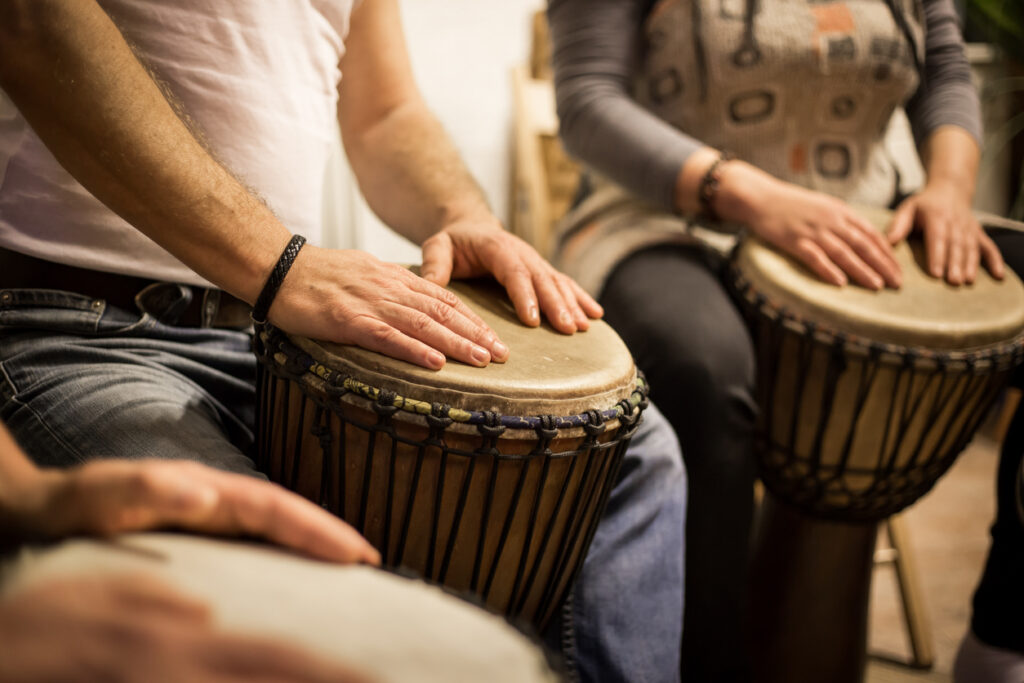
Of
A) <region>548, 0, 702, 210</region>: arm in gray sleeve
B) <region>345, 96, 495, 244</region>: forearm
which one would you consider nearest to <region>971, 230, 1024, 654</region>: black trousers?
<region>548, 0, 702, 210</region>: arm in gray sleeve

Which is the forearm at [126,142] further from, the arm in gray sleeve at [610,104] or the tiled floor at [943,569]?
the tiled floor at [943,569]

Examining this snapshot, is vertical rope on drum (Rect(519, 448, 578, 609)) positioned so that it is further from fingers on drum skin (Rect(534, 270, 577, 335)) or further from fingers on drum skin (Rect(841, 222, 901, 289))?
fingers on drum skin (Rect(841, 222, 901, 289))

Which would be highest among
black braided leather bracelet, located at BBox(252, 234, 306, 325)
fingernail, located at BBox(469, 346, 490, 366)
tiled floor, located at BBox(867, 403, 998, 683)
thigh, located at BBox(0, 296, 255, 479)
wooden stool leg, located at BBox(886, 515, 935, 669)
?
black braided leather bracelet, located at BBox(252, 234, 306, 325)

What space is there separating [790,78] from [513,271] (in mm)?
720

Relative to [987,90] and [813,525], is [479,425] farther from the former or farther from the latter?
[987,90]

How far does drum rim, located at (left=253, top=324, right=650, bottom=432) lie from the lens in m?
0.66

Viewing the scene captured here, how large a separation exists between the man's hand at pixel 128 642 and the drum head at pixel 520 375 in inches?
13.0

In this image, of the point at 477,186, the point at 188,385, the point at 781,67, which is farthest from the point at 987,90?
the point at 188,385

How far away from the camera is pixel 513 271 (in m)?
0.86

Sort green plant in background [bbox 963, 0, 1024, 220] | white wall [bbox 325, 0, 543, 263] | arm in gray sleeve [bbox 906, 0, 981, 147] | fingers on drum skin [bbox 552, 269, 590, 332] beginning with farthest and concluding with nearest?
1. green plant in background [bbox 963, 0, 1024, 220]
2. white wall [bbox 325, 0, 543, 263]
3. arm in gray sleeve [bbox 906, 0, 981, 147]
4. fingers on drum skin [bbox 552, 269, 590, 332]

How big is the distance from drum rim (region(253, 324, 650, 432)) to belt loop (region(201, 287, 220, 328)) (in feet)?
0.36

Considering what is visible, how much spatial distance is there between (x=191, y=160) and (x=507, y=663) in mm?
544

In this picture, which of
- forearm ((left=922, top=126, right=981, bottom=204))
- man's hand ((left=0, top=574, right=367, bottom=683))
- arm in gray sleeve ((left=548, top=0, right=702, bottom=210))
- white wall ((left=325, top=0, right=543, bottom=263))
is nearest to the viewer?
man's hand ((left=0, top=574, right=367, bottom=683))

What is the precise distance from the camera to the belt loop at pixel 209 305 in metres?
0.82
